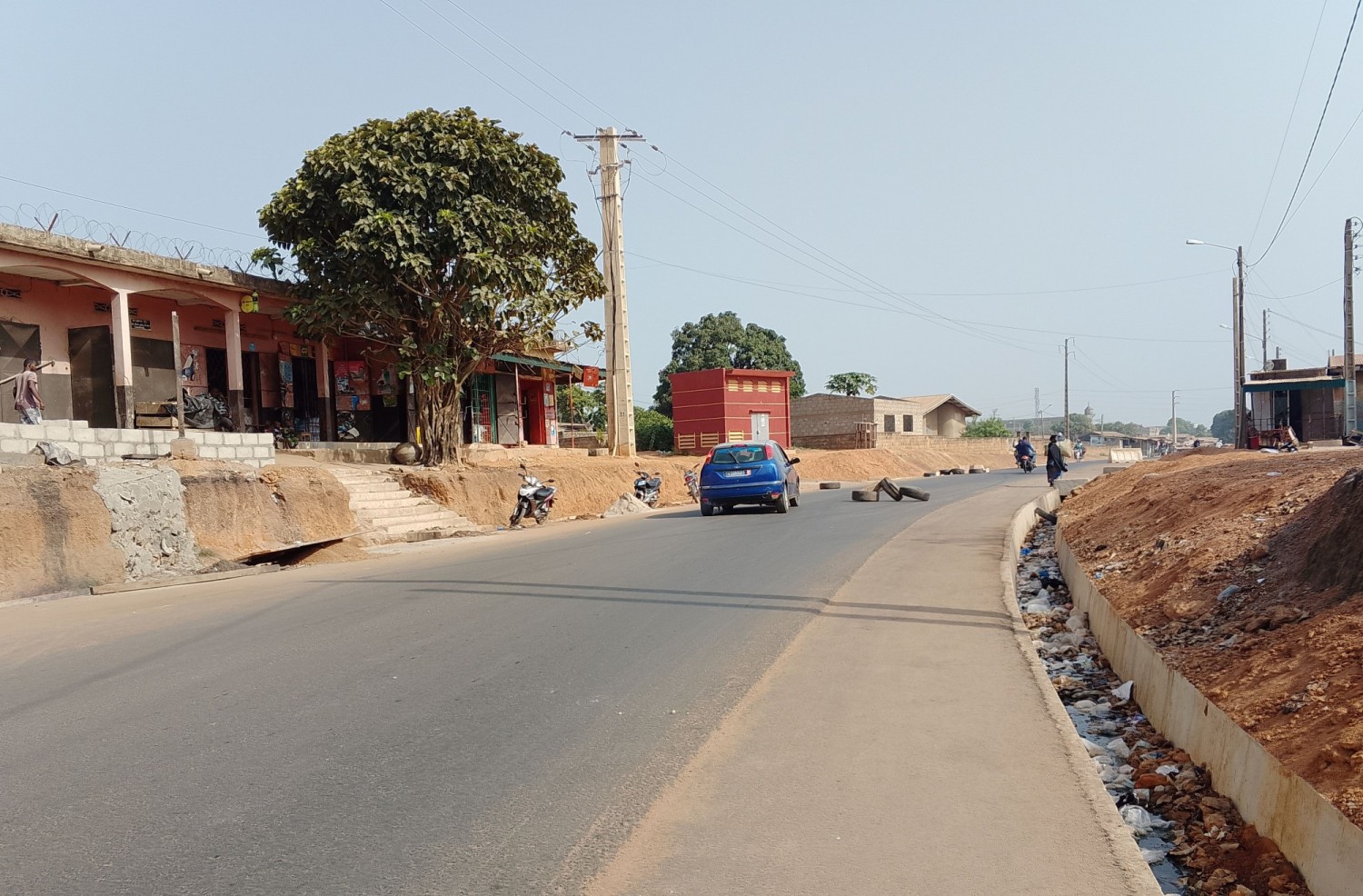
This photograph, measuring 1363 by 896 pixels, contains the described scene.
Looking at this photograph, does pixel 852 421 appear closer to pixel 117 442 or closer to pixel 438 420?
pixel 438 420

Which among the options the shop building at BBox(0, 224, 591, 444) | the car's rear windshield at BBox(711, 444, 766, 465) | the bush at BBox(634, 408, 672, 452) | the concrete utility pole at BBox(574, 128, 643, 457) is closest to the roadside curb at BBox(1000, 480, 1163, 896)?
the car's rear windshield at BBox(711, 444, 766, 465)

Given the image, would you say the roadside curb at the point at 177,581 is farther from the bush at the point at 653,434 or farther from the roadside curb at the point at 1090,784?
the bush at the point at 653,434

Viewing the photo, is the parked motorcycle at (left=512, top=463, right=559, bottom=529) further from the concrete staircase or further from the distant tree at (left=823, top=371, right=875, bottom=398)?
the distant tree at (left=823, top=371, right=875, bottom=398)

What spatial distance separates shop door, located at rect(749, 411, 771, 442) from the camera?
49.8 metres

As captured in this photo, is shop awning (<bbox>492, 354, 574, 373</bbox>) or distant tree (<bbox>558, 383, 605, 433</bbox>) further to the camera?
distant tree (<bbox>558, 383, 605, 433</bbox>)

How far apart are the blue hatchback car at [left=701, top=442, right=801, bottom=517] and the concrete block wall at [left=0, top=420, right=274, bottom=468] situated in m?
9.05

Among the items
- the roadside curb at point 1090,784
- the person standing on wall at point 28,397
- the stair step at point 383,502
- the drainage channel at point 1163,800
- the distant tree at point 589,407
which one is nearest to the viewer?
the roadside curb at point 1090,784

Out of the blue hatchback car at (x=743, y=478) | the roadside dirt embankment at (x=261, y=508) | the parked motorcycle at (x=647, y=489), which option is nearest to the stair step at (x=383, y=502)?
the roadside dirt embankment at (x=261, y=508)

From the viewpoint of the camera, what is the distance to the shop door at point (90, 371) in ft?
69.7

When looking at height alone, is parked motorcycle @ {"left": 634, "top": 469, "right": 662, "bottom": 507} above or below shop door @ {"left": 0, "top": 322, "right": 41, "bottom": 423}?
below

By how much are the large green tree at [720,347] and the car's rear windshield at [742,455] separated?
4571cm

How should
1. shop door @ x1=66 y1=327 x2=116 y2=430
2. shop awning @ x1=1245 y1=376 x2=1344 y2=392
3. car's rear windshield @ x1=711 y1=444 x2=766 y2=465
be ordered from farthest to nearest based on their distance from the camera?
shop awning @ x1=1245 y1=376 x2=1344 y2=392, car's rear windshield @ x1=711 y1=444 x2=766 y2=465, shop door @ x1=66 y1=327 x2=116 y2=430

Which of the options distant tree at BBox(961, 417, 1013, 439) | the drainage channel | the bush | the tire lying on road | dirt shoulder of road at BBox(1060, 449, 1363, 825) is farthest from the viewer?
distant tree at BBox(961, 417, 1013, 439)

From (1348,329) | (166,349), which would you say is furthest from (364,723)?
(1348,329)
